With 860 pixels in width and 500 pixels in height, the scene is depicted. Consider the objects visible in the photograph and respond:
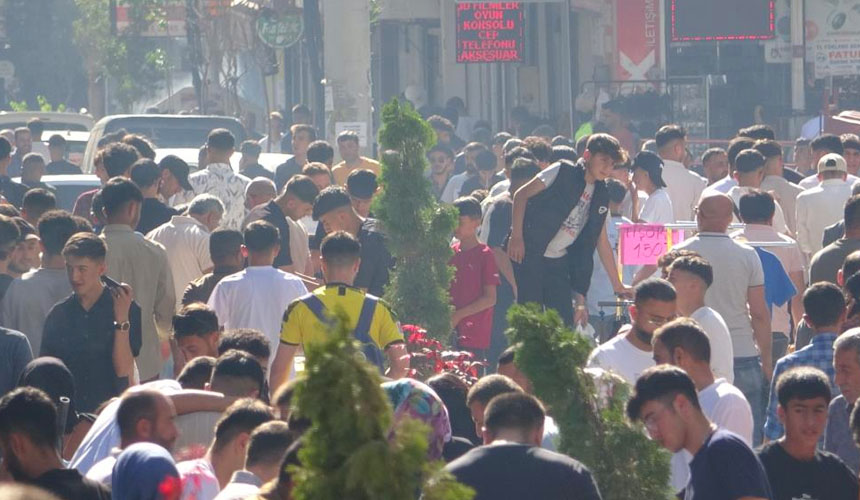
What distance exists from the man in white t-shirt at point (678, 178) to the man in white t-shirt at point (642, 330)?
226 inches

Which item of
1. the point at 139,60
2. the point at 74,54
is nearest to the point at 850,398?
the point at 139,60

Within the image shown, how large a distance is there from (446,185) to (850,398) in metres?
10.7

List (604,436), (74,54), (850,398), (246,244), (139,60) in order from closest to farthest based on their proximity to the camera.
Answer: (604,436) → (850,398) → (246,244) → (139,60) → (74,54)

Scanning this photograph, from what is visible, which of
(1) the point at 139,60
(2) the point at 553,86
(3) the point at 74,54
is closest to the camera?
(2) the point at 553,86

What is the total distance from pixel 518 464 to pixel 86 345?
144 inches

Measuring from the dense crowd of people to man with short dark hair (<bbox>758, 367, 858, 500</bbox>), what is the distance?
1 cm

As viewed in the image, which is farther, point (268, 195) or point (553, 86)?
point (553, 86)

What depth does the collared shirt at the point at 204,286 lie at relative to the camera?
9328 millimetres

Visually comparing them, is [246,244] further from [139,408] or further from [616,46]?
[616,46]

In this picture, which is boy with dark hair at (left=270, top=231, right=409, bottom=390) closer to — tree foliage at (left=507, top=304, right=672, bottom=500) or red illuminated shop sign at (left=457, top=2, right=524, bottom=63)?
tree foliage at (left=507, top=304, right=672, bottom=500)

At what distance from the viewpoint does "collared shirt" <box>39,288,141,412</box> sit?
818 centimetres

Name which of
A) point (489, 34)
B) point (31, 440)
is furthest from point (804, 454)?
point (489, 34)

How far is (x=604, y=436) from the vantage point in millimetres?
5078

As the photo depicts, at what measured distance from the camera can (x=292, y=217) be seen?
36.2 ft
